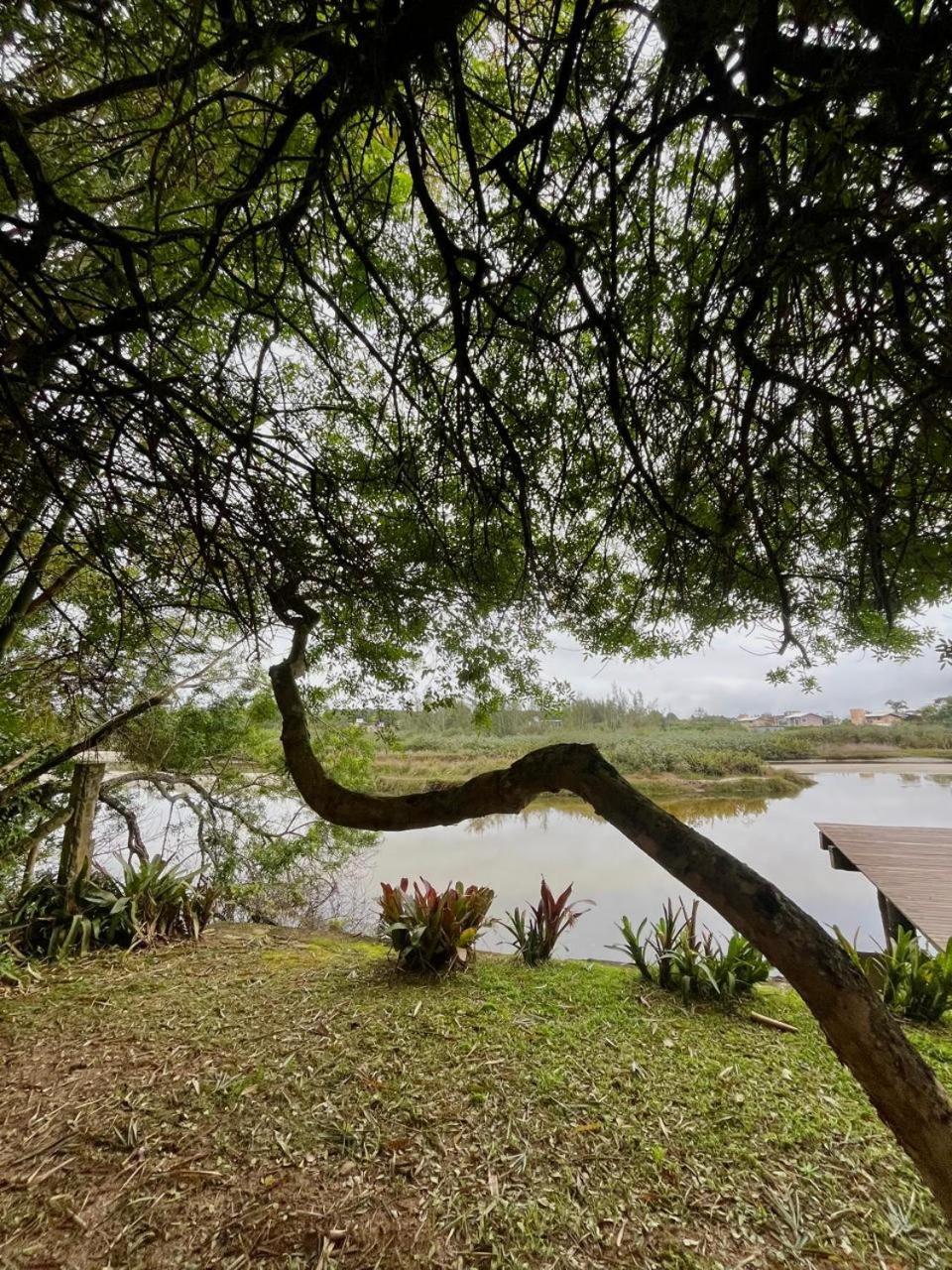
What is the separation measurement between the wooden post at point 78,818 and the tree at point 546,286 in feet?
8.95

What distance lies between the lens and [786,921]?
2.62ft

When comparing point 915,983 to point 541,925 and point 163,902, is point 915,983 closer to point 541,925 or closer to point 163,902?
point 541,925

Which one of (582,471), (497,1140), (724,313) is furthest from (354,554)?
(497,1140)

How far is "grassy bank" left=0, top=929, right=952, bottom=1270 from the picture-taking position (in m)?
1.38

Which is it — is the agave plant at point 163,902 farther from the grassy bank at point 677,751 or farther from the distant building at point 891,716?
the distant building at point 891,716

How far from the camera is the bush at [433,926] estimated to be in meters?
3.06

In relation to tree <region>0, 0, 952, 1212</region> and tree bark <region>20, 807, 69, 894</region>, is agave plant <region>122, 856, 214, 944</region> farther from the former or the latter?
tree <region>0, 0, 952, 1212</region>

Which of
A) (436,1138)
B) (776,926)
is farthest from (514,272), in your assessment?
(436,1138)

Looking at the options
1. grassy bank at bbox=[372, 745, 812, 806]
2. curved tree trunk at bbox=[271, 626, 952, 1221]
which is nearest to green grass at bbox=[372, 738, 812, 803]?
grassy bank at bbox=[372, 745, 812, 806]

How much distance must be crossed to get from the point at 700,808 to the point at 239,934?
5060 millimetres

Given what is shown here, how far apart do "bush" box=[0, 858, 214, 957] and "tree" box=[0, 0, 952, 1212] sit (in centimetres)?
294

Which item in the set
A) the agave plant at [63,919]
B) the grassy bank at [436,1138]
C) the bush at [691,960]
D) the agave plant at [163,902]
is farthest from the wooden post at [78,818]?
the bush at [691,960]

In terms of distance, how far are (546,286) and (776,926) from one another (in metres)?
1.24

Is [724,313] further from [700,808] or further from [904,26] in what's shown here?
[700,808]
